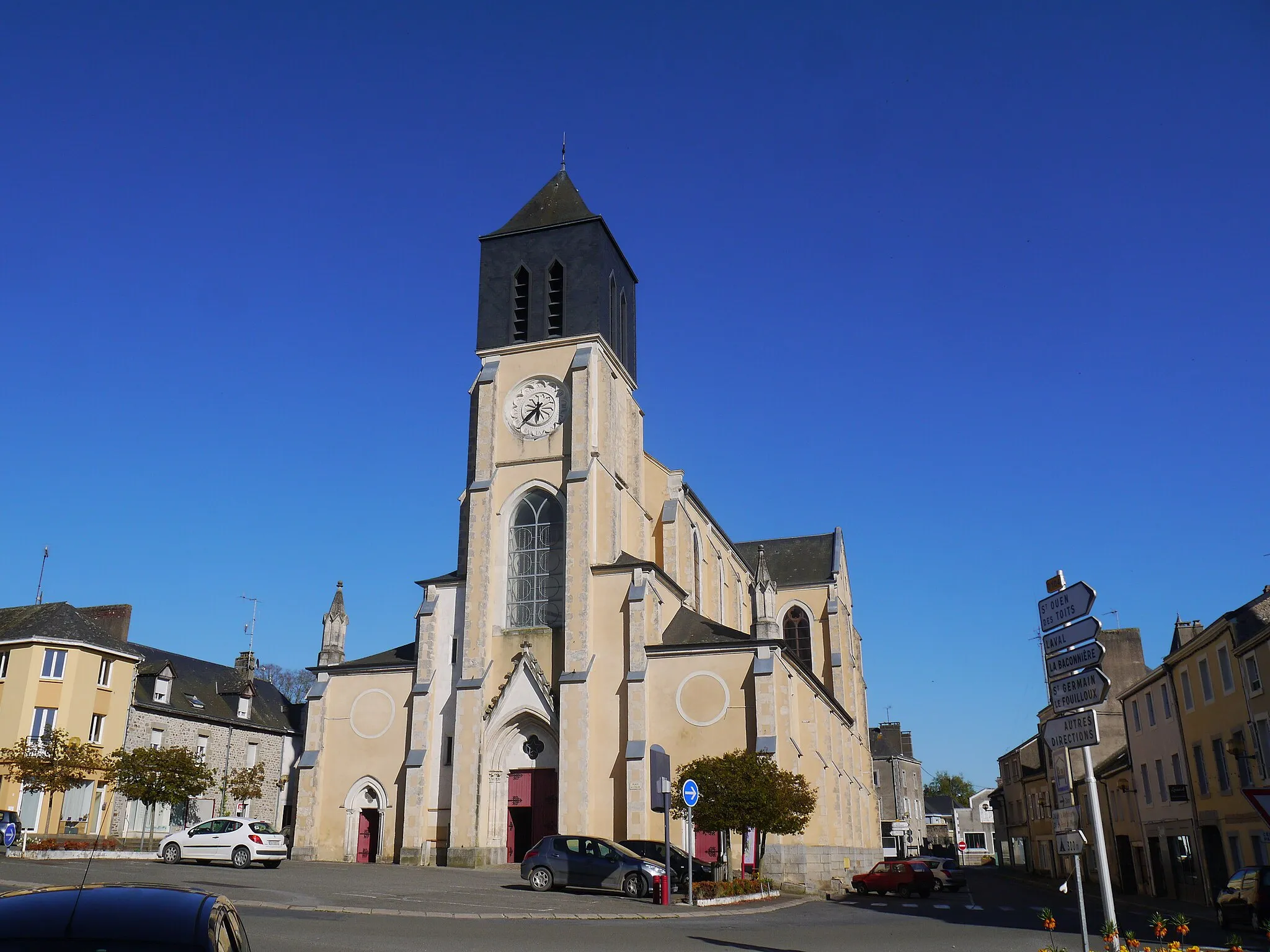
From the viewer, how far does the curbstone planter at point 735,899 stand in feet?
66.3

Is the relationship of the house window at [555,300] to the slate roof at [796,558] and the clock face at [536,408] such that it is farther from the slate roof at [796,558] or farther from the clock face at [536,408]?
the slate roof at [796,558]

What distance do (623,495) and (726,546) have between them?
14265mm

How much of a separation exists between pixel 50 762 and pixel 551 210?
24.8 m

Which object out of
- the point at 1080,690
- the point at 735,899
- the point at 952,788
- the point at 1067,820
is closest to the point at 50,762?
the point at 735,899

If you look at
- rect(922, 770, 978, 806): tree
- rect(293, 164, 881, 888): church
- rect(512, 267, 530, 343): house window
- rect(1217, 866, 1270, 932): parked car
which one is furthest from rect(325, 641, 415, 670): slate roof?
rect(922, 770, 978, 806): tree

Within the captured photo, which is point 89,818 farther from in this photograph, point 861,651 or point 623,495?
point 861,651

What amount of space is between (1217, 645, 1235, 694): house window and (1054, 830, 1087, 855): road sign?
67.1 ft

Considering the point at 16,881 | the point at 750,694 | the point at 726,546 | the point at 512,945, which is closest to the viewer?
the point at 512,945

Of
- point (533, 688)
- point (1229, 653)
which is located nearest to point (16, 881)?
point (533, 688)

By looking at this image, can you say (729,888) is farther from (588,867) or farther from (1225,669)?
(1225,669)

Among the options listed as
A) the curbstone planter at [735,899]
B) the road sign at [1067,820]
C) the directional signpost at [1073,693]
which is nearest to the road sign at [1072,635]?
the directional signpost at [1073,693]

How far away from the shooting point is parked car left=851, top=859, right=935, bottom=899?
3027 centimetres

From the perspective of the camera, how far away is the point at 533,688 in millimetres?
31500

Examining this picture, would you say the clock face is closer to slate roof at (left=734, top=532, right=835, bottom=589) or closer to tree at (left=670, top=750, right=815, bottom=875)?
tree at (left=670, top=750, right=815, bottom=875)
